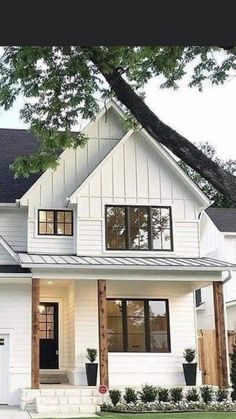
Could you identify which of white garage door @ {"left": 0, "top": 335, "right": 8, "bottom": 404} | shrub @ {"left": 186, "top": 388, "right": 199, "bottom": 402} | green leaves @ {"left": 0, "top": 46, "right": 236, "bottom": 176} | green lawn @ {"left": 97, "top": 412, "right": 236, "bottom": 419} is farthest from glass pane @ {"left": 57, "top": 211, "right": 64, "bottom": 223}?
green leaves @ {"left": 0, "top": 46, "right": 236, "bottom": 176}

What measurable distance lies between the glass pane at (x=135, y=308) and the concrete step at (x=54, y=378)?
166 cm

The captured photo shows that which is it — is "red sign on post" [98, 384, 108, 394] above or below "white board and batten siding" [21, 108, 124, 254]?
below

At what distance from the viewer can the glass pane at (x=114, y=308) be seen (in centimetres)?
1199

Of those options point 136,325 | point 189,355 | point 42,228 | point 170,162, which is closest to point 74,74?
point 42,228

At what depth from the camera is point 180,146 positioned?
4.68m

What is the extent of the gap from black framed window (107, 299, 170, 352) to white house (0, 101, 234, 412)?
0.06 feet

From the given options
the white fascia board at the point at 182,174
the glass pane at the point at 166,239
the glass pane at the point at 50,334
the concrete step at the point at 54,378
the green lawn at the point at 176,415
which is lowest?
the green lawn at the point at 176,415

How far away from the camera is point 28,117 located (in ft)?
26.9

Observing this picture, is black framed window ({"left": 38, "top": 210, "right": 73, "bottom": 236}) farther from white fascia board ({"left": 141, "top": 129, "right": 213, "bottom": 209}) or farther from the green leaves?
the green leaves

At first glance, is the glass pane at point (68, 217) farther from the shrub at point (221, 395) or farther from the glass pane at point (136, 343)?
the shrub at point (221, 395)

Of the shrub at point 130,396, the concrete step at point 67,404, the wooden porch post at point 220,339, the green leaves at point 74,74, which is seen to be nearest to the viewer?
the green leaves at point 74,74

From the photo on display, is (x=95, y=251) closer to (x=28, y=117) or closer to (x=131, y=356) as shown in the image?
(x=131, y=356)

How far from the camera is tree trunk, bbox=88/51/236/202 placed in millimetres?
4488

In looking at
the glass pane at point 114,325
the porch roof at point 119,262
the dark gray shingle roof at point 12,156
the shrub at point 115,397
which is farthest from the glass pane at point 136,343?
the dark gray shingle roof at point 12,156
